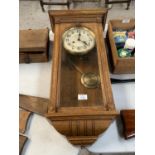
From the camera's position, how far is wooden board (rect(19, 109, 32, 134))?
89cm

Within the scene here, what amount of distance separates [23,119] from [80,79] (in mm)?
276

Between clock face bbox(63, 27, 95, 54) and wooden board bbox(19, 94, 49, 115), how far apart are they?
0.76 ft

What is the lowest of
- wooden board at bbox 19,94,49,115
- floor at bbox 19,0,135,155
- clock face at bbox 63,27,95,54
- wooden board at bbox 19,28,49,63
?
wooden board at bbox 19,94,49,115

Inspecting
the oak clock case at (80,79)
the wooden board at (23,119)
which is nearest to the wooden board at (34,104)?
the wooden board at (23,119)

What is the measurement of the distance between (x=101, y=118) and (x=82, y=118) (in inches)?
2.5

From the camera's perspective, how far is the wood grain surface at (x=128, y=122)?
870 millimetres

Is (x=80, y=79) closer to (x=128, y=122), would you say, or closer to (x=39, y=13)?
(x=128, y=122)

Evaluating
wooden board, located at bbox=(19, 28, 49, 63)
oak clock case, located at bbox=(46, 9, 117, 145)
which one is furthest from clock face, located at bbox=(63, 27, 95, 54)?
wooden board, located at bbox=(19, 28, 49, 63)

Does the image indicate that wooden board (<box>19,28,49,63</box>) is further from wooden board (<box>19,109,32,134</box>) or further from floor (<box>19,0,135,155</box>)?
floor (<box>19,0,135,155</box>)

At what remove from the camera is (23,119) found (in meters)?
0.92

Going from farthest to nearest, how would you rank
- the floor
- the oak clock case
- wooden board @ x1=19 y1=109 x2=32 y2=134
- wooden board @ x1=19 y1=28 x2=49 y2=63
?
1. the floor
2. wooden board @ x1=19 y1=28 x2=49 y2=63
3. wooden board @ x1=19 y1=109 x2=32 y2=134
4. the oak clock case

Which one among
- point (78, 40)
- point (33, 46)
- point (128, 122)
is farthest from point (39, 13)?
point (128, 122)
